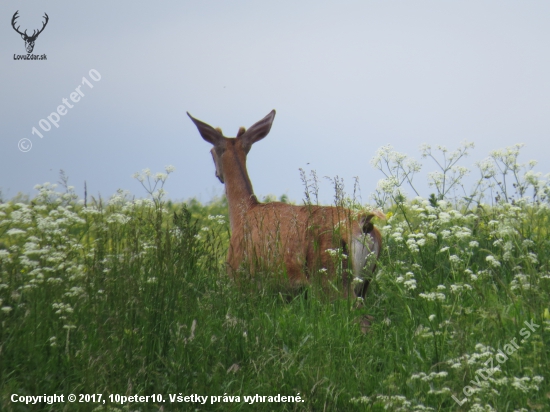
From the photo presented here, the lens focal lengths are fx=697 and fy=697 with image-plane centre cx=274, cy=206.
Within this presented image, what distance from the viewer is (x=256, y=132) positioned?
9070 millimetres

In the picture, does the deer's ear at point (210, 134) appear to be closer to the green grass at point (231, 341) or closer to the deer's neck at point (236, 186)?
the deer's neck at point (236, 186)

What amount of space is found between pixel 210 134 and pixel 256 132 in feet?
1.98

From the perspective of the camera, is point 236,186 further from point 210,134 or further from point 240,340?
point 240,340

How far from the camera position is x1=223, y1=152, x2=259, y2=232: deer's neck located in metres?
8.59

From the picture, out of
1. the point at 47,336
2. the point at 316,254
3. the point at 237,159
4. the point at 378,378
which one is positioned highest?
the point at 237,159

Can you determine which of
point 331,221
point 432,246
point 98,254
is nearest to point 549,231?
point 432,246

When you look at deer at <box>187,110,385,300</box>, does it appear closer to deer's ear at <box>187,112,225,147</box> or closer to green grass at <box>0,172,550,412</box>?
green grass at <box>0,172,550,412</box>

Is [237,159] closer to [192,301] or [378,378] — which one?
[192,301]

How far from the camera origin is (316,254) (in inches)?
269

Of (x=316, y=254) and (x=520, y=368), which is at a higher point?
(x=316, y=254)

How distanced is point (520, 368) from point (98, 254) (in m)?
3.29

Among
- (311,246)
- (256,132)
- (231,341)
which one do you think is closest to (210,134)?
(256,132)

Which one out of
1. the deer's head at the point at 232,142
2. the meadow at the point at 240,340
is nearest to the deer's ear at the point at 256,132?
the deer's head at the point at 232,142

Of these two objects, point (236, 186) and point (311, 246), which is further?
point (236, 186)
